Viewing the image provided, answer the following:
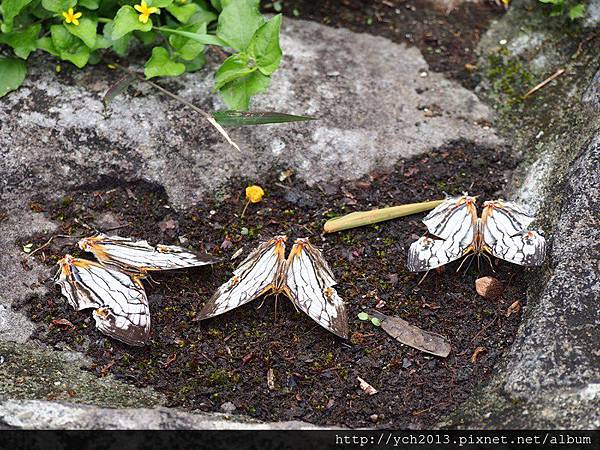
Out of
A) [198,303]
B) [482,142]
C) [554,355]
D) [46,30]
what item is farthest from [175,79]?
[554,355]

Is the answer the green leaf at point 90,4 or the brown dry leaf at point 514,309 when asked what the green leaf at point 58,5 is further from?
→ the brown dry leaf at point 514,309

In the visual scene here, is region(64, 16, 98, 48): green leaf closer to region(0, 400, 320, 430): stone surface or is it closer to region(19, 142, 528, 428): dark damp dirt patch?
region(19, 142, 528, 428): dark damp dirt patch

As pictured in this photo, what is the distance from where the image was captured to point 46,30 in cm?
388

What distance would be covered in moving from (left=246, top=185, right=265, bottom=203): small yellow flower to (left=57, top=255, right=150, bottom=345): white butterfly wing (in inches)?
26.3

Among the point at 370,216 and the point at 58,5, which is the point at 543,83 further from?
the point at 58,5

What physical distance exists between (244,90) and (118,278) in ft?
3.19

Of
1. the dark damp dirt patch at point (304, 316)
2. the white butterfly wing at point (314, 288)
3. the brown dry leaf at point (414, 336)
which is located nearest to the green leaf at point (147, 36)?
the dark damp dirt patch at point (304, 316)

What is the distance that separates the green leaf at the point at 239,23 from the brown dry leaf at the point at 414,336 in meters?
1.30

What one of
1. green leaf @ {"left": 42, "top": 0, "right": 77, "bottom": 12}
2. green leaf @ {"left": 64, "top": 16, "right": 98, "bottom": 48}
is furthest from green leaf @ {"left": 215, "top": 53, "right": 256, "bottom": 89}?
green leaf @ {"left": 42, "top": 0, "right": 77, "bottom": 12}

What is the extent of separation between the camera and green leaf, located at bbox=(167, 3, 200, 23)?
369 centimetres

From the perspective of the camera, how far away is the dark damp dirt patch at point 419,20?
13.9 feet

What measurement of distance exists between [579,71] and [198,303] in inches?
82.1

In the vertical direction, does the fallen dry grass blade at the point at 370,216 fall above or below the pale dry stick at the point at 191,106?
below

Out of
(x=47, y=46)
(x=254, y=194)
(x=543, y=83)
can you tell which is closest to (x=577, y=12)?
(x=543, y=83)
